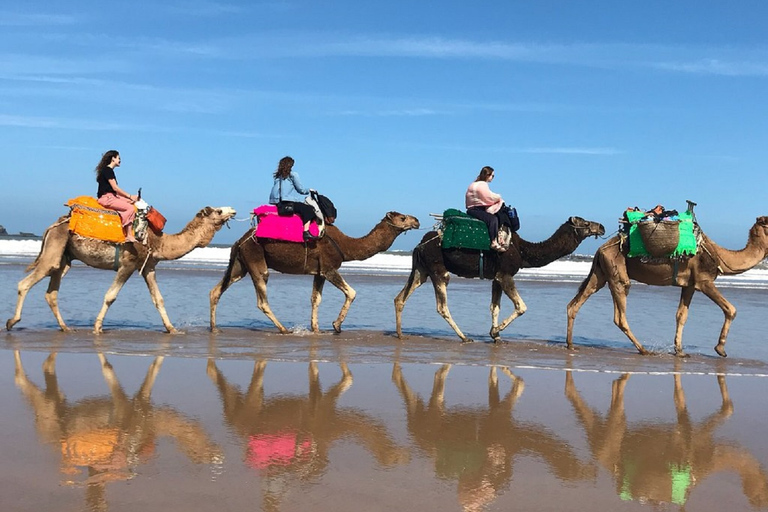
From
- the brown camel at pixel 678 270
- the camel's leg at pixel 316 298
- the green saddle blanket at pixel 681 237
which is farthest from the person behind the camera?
the camel's leg at pixel 316 298

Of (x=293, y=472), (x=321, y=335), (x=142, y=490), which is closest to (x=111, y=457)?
(x=142, y=490)

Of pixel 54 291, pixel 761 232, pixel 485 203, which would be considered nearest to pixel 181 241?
pixel 54 291

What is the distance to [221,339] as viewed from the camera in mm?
11625

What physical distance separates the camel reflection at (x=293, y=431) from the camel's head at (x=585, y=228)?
577 centimetres

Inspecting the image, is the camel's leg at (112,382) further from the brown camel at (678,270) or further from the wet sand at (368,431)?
the brown camel at (678,270)

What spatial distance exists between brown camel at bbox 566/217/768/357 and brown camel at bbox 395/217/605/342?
525 mm

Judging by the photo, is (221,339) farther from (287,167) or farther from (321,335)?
(287,167)

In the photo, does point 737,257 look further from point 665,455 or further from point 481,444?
point 481,444

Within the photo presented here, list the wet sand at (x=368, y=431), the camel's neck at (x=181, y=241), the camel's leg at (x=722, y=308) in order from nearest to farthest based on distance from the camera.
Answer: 1. the wet sand at (x=368, y=431)
2. the camel's leg at (x=722, y=308)
3. the camel's neck at (x=181, y=241)

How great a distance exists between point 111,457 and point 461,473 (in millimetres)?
2185

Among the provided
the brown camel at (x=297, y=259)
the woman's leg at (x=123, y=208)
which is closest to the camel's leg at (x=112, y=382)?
the woman's leg at (x=123, y=208)

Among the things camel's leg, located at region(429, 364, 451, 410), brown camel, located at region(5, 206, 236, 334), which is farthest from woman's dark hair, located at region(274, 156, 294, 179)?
camel's leg, located at region(429, 364, 451, 410)

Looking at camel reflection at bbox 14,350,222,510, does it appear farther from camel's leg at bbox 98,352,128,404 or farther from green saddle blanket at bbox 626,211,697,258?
green saddle blanket at bbox 626,211,697,258

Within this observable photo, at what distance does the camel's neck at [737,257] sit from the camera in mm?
12227
